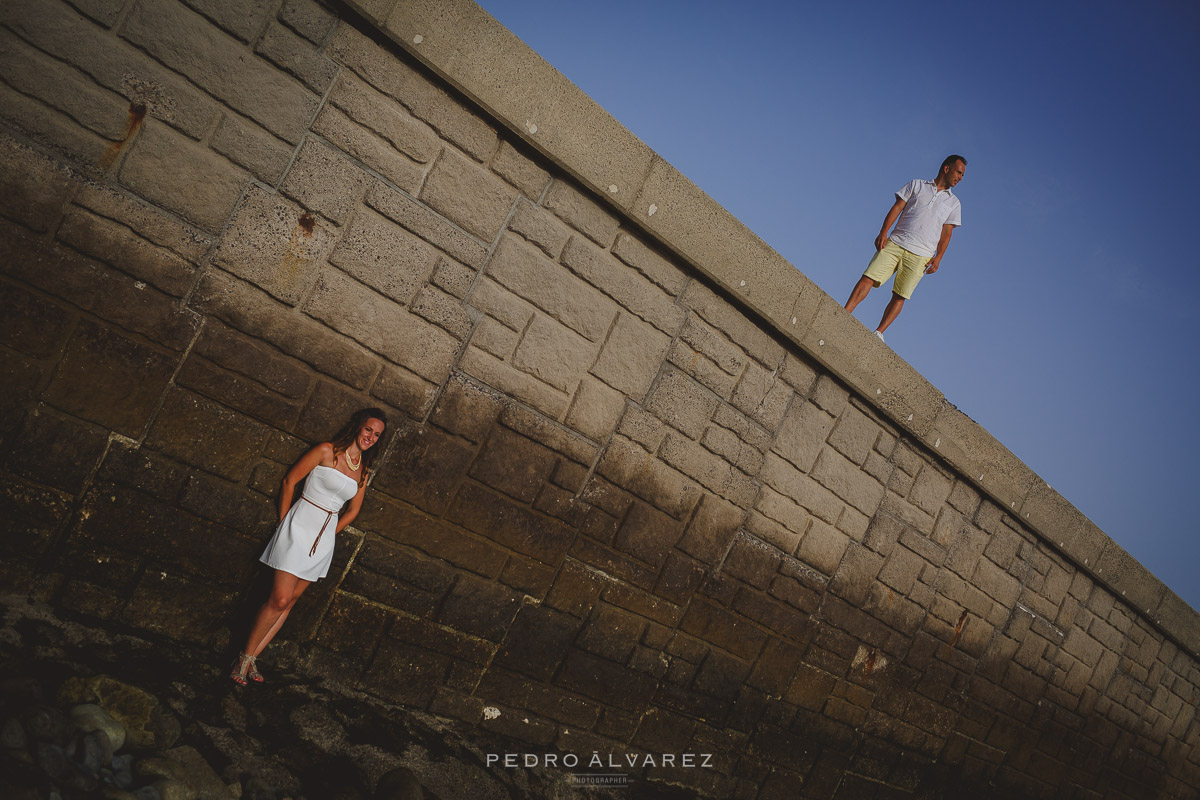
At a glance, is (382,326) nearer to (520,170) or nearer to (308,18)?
(520,170)

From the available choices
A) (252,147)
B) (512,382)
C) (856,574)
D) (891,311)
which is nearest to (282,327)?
(252,147)

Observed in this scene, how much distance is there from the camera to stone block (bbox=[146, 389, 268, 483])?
328 centimetres

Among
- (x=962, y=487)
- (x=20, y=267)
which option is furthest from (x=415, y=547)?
(x=962, y=487)

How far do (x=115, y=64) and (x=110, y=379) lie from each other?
143cm

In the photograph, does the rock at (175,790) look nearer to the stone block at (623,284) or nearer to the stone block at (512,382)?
the stone block at (512,382)

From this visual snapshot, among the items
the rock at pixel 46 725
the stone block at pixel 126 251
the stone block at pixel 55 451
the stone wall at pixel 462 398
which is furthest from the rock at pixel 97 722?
the stone block at pixel 126 251

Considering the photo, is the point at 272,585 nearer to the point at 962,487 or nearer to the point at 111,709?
the point at 111,709

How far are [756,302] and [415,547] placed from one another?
8.78 feet

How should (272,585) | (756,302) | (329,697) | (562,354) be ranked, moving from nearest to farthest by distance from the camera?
(272,585) → (329,697) → (562,354) → (756,302)

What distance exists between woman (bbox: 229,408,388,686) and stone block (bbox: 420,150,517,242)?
3.81ft

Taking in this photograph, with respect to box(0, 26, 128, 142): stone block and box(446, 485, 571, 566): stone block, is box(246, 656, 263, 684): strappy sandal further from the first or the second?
box(0, 26, 128, 142): stone block

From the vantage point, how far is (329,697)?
3.64 meters

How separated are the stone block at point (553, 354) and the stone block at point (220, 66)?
157 centimetres

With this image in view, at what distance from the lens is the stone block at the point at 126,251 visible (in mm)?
2992
